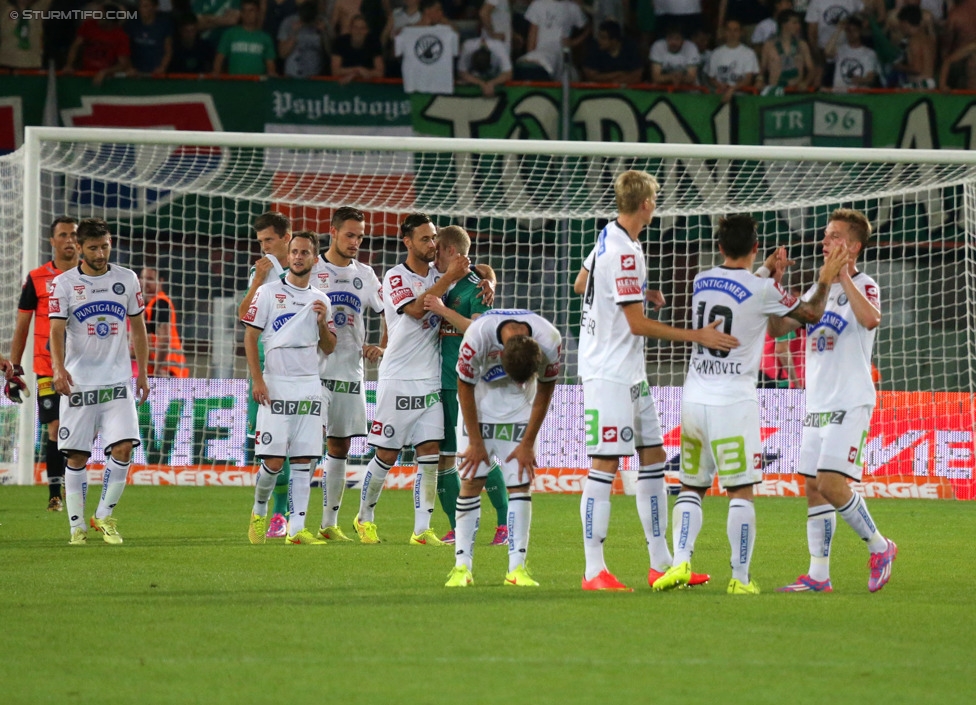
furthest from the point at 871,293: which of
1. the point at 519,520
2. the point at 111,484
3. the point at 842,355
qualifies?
the point at 111,484

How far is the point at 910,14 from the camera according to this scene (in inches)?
798

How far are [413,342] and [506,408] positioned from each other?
2562 millimetres

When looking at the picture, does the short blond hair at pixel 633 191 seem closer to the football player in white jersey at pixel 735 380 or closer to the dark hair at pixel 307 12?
the football player in white jersey at pixel 735 380

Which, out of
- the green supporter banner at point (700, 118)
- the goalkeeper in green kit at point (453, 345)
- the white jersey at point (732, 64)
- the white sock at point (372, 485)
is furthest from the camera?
the white jersey at point (732, 64)

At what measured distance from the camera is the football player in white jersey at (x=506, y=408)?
274 inches

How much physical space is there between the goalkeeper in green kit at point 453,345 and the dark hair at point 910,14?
497 inches

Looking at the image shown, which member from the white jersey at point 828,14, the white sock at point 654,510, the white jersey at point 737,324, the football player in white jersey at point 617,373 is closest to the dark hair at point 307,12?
the white jersey at point 828,14

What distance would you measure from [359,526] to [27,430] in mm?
5721

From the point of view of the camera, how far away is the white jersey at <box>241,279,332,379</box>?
9.41 metres

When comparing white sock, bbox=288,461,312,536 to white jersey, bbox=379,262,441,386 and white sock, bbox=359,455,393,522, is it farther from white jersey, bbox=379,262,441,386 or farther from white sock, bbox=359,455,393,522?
white jersey, bbox=379,262,441,386

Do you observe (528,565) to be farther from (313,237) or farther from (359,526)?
(313,237)

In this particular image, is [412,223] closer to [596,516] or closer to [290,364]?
[290,364]

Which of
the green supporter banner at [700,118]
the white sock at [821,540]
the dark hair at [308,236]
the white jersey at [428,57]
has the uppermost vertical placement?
the white jersey at [428,57]

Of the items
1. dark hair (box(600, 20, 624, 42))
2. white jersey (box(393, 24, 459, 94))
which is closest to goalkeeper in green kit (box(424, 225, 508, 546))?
white jersey (box(393, 24, 459, 94))
